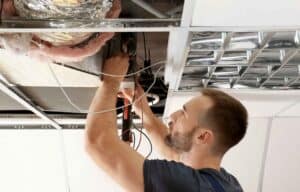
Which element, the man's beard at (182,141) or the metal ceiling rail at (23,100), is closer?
the man's beard at (182,141)

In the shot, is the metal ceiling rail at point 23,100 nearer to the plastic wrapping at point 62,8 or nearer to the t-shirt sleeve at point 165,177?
the plastic wrapping at point 62,8

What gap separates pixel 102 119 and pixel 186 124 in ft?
1.19

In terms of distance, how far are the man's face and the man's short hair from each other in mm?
32

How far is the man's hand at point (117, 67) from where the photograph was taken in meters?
1.71

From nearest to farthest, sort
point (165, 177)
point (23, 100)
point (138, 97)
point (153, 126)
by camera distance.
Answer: point (165, 177) < point (138, 97) < point (153, 126) < point (23, 100)

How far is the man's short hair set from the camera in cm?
178

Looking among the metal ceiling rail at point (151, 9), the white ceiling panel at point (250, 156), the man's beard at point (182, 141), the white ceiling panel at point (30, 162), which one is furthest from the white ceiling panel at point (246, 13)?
the white ceiling panel at point (30, 162)

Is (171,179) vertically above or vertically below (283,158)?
above

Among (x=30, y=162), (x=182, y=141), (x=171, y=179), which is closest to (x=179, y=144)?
(x=182, y=141)

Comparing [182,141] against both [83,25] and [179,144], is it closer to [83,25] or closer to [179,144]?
[179,144]

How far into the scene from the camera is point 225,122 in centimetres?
178

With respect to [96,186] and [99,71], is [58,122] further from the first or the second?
[99,71]

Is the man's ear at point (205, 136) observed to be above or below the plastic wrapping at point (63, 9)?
below

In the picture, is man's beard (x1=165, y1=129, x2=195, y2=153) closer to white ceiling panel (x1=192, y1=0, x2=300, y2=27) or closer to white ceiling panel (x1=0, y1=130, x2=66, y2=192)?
white ceiling panel (x1=192, y1=0, x2=300, y2=27)
